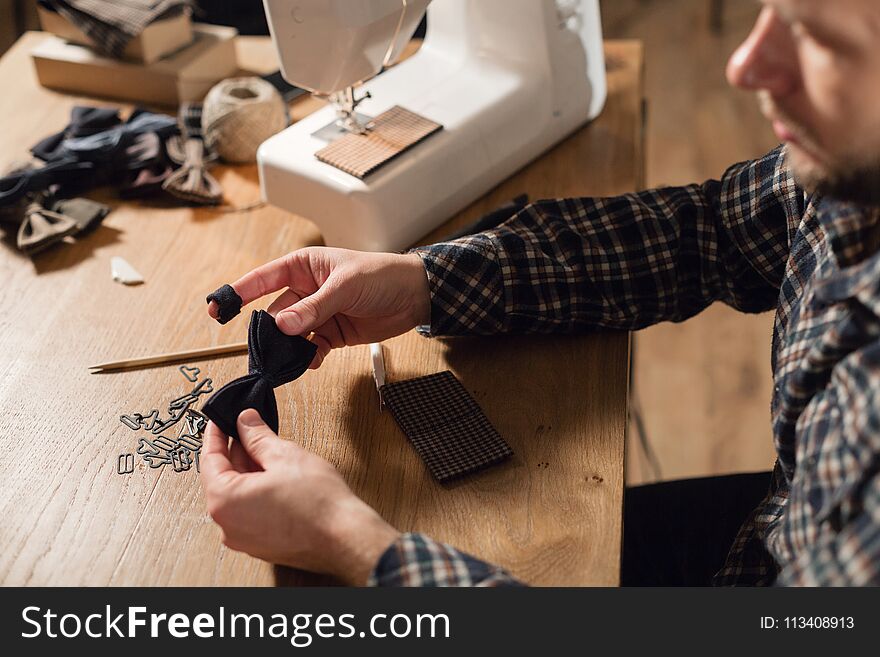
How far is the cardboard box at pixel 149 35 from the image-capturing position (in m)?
1.75

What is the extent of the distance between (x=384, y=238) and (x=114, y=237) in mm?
431

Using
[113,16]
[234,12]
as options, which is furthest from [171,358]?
[234,12]

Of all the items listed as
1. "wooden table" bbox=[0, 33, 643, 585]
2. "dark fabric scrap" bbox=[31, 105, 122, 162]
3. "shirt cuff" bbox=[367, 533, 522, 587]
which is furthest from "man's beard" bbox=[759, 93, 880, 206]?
"dark fabric scrap" bbox=[31, 105, 122, 162]

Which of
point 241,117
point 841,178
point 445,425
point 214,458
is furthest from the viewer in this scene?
point 241,117

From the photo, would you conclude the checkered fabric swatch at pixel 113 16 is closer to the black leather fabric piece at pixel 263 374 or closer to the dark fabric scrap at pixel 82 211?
the dark fabric scrap at pixel 82 211

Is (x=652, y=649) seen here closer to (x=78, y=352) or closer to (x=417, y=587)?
(x=417, y=587)

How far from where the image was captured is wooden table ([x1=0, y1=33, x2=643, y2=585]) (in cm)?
96

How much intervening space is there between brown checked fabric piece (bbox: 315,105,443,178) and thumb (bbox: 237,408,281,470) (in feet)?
1.50

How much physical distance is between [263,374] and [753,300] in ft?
2.23

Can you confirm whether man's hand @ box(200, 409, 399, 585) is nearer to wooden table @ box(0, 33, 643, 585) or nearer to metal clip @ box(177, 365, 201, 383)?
wooden table @ box(0, 33, 643, 585)

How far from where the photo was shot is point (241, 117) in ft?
5.17

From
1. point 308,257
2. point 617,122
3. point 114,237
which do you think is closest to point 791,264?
point 308,257

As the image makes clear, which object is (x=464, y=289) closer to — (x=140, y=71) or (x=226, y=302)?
(x=226, y=302)

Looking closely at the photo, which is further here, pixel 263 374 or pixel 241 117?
pixel 241 117
